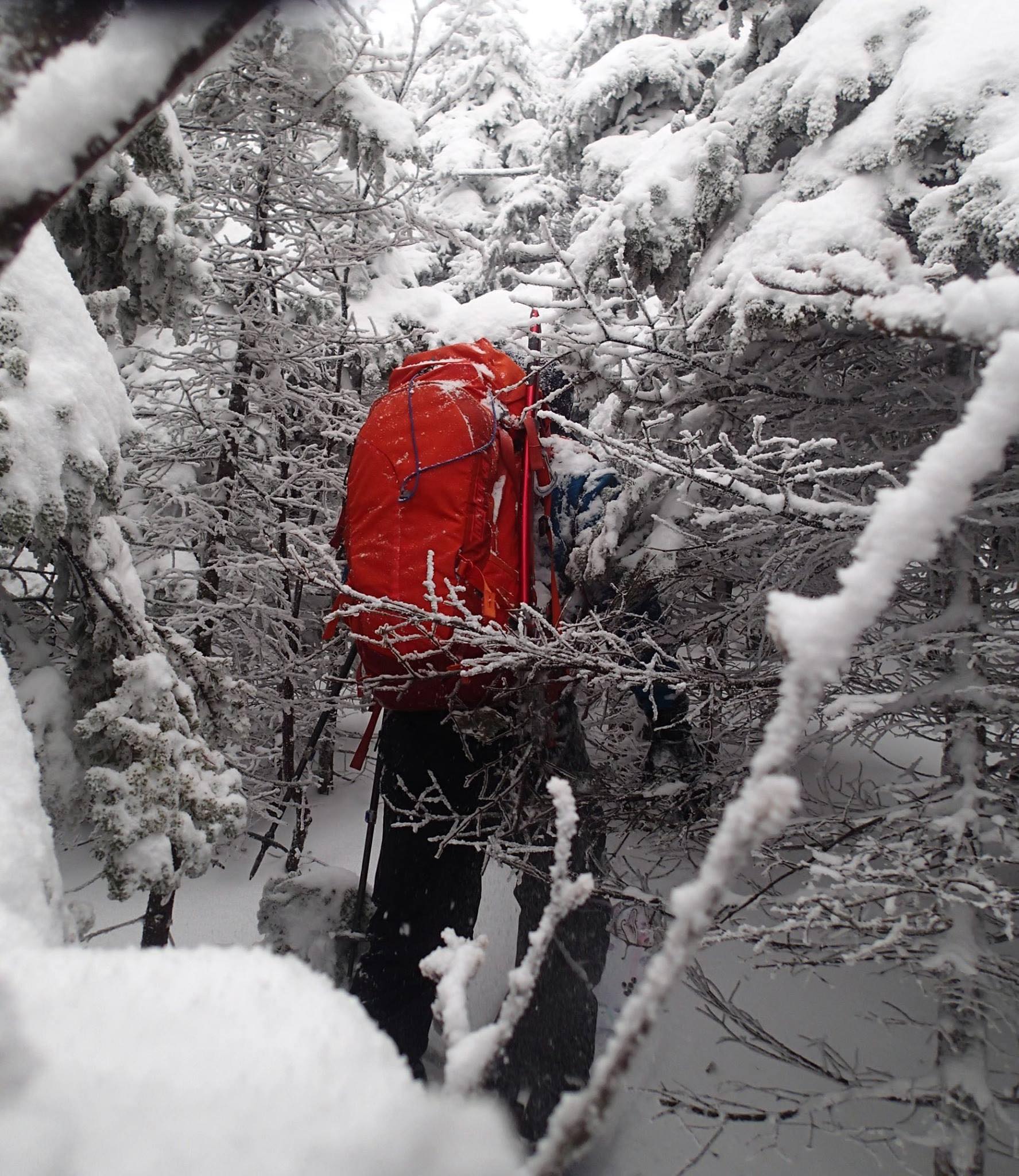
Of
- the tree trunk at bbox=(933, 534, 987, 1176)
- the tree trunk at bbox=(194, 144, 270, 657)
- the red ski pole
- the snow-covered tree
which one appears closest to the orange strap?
the red ski pole

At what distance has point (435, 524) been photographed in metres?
2.58

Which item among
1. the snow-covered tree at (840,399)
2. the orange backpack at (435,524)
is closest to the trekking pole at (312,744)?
the orange backpack at (435,524)

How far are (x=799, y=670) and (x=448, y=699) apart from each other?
2.20 m

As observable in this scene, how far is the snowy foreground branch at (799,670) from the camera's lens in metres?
0.40

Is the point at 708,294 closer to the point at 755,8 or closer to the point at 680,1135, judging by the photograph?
the point at 755,8

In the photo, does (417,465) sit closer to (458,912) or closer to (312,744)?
(458,912)

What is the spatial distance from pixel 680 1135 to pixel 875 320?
11.8 feet

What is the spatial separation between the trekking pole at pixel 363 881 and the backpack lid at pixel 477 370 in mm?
1667

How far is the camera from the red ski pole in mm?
2662

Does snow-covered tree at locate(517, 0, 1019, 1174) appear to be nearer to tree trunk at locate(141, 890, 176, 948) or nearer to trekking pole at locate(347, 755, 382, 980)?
trekking pole at locate(347, 755, 382, 980)

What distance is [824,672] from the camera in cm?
41

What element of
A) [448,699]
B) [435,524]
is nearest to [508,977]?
[448,699]

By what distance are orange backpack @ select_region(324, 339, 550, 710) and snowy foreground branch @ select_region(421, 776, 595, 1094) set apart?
1768 mm

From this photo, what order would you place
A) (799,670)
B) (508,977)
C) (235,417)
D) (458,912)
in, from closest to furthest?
(799,670), (508,977), (458,912), (235,417)
